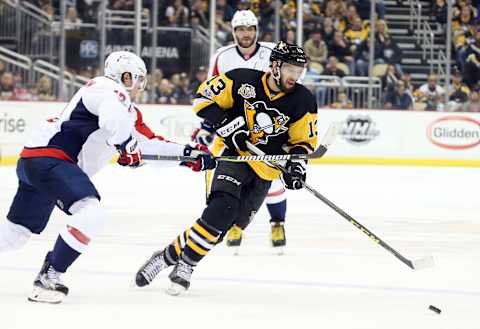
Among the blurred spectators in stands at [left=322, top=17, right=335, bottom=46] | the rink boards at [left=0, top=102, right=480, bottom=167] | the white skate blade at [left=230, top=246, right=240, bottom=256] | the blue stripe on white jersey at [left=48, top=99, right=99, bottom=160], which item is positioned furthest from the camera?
the blurred spectators in stands at [left=322, top=17, right=335, bottom=46]

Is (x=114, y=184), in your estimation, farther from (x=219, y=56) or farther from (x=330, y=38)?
(x=330, y=38)

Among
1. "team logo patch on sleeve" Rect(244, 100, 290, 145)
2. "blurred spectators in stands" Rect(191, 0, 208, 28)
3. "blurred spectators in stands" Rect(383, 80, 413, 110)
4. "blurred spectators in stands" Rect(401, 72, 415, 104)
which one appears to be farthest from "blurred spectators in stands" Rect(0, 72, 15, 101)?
"team logo patch on sleeve" Rect(244, 100, 290, 145)

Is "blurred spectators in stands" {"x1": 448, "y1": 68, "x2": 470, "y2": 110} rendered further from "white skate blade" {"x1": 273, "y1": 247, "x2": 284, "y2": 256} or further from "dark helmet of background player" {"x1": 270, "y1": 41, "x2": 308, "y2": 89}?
"dark helmet of background player" {"x1": 270, "y1": 41, "x2": 308, "y2": 89}

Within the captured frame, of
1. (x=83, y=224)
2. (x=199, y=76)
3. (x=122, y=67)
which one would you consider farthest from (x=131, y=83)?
(x=199, y=76)

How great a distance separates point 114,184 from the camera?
32.4 ft

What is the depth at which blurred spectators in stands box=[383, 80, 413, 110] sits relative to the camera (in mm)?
13039

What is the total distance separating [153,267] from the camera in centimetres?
467

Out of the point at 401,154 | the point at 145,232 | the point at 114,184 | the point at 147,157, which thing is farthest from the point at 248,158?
the point at 401,154

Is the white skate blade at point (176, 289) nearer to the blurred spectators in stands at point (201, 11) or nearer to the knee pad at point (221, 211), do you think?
the knee pad at point (221, 211)

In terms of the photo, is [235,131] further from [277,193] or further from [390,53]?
[390,53]

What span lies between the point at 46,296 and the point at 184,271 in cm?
58

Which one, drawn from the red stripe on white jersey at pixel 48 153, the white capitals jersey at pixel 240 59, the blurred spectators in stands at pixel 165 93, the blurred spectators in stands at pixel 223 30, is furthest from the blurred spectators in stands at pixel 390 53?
the red stripe on white jersey at pixel 48 153

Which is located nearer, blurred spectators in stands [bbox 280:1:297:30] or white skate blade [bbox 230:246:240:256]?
white skate blade [bbox 230:246:240:256]

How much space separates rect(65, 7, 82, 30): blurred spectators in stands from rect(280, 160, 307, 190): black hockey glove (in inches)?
329
